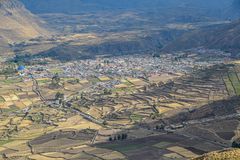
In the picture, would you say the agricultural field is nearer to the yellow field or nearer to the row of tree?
the yellow field

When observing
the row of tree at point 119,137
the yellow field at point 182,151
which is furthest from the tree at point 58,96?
the yellow field at point 182,151

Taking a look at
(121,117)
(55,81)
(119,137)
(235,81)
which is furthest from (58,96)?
(119,137)

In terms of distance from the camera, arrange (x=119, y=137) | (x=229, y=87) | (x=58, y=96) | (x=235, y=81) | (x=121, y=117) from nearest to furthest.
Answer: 1. (x=119, y=137)
2. (x=121, y=117)
3. (x=229, y=87)
4. (x=235, y=81)
5. (x=58, y=96)

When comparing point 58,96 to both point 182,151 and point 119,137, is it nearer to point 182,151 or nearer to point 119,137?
point 119,137

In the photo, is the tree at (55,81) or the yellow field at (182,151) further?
the tree at (55,81)

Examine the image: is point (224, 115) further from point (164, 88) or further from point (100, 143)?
point (164, 88)

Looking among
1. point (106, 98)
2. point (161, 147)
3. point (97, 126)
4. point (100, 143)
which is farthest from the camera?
point (106, 98)

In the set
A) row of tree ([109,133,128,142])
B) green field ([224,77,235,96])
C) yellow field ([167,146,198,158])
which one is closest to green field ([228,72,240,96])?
green field ([224,77,235,96])

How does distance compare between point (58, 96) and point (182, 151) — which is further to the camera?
point (58, 96)

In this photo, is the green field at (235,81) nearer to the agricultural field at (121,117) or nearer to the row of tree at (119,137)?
the agricultural field at (121,117)

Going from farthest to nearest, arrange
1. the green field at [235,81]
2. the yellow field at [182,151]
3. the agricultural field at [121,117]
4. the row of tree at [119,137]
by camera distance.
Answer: the green field at [235,81]
the row of tree at [119,137]
the agricultural field at [121,117]
the yellow field at [182,151]

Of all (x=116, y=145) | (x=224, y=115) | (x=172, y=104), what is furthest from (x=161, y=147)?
(x=172, y=104)
